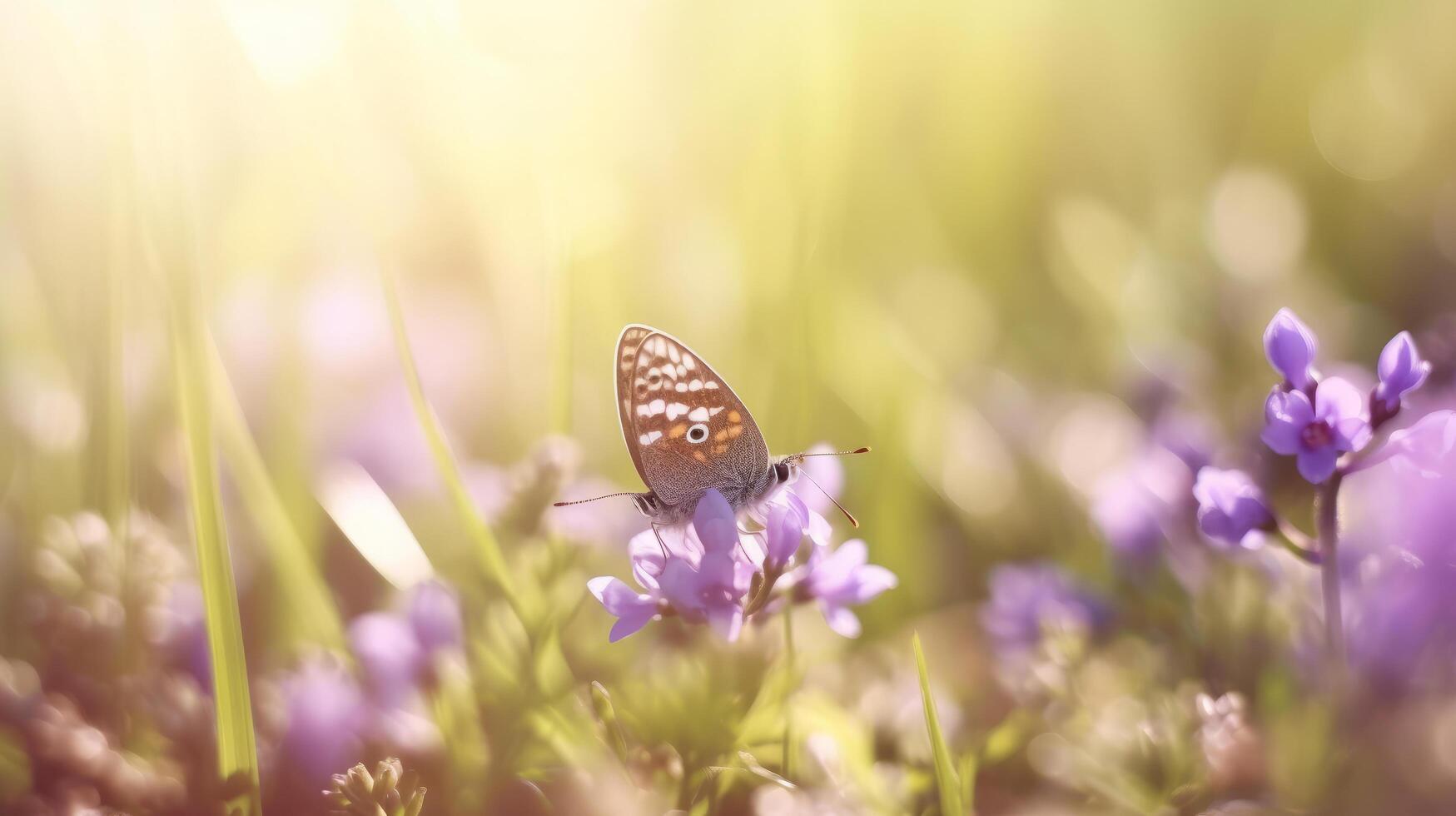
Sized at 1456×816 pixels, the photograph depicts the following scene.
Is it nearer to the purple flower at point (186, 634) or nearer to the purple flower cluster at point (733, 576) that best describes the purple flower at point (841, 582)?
the purple flower cluster at point (733, 576)

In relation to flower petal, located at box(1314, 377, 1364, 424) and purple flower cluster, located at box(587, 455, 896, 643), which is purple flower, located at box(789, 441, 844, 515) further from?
flower petal, located at box(1314, 377, 1364, 424)

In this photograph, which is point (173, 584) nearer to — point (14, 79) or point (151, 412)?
point (151, 412)

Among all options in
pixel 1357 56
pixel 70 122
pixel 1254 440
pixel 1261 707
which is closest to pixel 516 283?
pixel 70 122

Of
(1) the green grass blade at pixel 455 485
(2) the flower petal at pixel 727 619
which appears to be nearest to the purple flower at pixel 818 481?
(2) the flower petal at pixel 727 619

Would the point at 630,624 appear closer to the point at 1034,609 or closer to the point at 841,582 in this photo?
the point at 841,582

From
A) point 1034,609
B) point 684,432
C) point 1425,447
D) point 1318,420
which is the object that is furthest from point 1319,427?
point 684,432

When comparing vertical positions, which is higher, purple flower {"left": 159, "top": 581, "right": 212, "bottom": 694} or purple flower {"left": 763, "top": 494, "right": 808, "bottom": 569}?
purple flower {"left": 763, "top": 494, "right": 808, "bottom": 569}

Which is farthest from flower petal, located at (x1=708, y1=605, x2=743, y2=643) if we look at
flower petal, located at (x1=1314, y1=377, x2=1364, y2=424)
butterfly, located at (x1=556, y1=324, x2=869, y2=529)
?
flower petal, located at (x1=1314, y1=377, x2=1364, y2=424)
